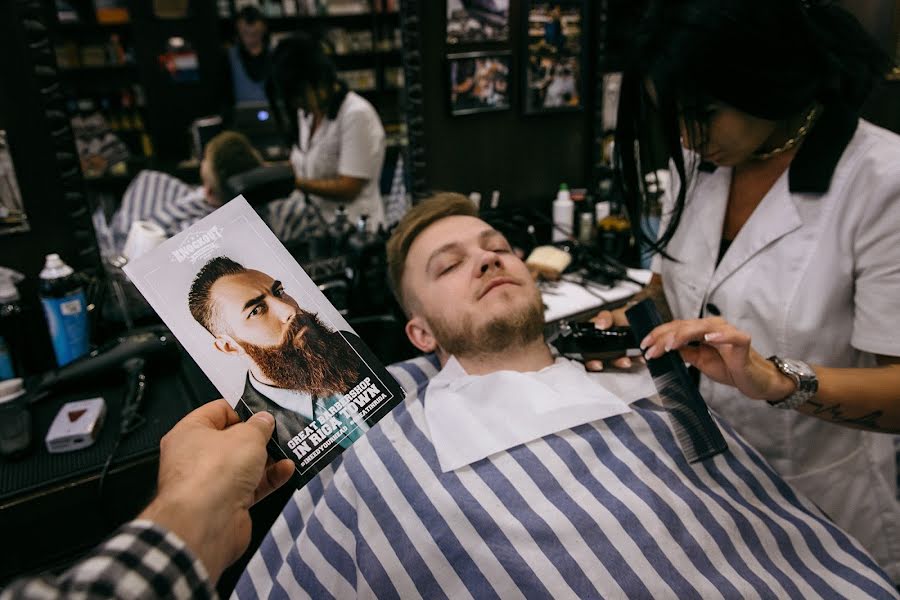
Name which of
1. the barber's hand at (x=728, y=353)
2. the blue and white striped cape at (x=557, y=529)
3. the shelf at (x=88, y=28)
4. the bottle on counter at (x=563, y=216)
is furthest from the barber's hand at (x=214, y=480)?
the bottle on counter at (x=563, y=216)

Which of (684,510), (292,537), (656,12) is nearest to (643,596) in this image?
(684,510)

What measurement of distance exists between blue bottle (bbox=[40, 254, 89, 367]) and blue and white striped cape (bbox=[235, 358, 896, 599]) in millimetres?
850

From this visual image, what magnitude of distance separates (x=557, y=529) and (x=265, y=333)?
2.15 feet

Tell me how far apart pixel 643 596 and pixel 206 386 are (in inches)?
43.5

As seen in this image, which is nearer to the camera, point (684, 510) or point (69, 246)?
point (684, 510)

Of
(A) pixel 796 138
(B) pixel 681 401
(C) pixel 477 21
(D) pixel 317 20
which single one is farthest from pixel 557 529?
(C) pixel 477 21

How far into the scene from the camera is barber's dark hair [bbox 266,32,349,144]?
1.98 meters

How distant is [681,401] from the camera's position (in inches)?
50.9

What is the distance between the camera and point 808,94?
118 centimetres

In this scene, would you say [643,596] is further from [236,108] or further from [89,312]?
[236,108]

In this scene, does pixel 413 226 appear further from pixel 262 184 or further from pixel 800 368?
pixel 800 368

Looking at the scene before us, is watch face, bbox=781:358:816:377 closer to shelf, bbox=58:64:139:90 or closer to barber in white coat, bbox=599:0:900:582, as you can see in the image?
barber in white coat, bbox=599:0:900:582

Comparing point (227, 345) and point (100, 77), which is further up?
point (100, 77)

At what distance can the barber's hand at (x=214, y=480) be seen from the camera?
0.70 m
